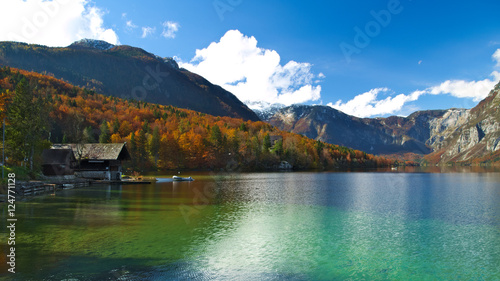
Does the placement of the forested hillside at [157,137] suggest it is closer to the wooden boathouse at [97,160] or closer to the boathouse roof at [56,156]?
the wooden boathouse at [97,160]

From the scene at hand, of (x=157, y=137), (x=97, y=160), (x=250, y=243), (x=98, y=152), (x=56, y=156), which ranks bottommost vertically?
(x=250, y=243)

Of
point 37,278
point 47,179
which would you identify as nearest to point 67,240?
point 37,278

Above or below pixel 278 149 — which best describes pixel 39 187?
below

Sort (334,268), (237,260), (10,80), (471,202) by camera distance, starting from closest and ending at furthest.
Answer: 1. (334,268)
2. (237,260)
3. (471,202)
4. (10,80)

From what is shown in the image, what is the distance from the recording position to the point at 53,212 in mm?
28625

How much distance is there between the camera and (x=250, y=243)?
19.9m

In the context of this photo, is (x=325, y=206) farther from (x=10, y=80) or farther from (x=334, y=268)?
(x=10, y=80)

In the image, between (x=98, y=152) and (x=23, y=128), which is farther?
(x=98, y=152)

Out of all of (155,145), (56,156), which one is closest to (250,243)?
(56,156)

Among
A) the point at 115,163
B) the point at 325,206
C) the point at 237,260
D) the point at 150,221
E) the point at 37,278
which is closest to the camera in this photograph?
the point at 37,278

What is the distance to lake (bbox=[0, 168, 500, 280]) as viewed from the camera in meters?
14.7

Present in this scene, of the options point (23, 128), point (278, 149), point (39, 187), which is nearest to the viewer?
point (39, 187)

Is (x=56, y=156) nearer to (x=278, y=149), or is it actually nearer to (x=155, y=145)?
(x=155, y=145)

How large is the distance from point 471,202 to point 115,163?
6563 cm
